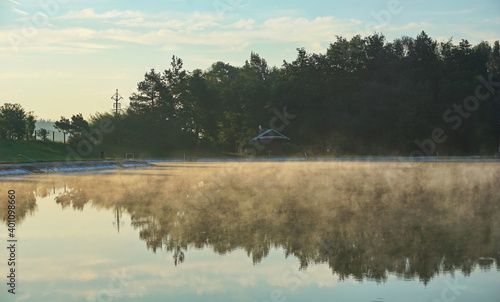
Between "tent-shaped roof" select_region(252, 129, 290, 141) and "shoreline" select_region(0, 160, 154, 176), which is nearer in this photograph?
"shoreline" select_region(0, 160, 154, 176)

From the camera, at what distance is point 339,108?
8694 centimetres

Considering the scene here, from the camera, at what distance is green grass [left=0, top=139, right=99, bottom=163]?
4753 cm

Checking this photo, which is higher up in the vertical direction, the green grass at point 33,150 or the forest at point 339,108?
the forest at point 339,108

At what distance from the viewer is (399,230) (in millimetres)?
12906

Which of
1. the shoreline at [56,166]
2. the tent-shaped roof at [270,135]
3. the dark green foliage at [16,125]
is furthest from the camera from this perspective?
the tent-shaped roof at [270,135]

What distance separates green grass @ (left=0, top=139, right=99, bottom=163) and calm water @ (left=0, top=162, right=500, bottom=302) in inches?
1145

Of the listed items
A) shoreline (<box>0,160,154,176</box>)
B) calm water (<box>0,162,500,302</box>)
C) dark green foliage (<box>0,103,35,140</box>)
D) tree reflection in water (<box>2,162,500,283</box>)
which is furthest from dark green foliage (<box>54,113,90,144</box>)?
calm water (<box>0,162,500,302</box>)

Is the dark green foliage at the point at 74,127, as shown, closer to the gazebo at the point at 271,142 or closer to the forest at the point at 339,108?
the forest at the point at 339,108

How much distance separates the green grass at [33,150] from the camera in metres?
47.5

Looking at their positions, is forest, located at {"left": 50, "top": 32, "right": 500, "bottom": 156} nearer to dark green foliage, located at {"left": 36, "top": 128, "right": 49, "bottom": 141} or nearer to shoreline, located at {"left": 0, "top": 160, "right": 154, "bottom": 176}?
dark green foliage, located at {"left": 36, "top": 128, "right": 49, "bottom": 141}

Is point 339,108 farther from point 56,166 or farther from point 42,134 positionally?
point 56,166

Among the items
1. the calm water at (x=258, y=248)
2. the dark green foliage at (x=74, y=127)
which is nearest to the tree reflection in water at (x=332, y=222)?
the calm water at (x=258, y=248)

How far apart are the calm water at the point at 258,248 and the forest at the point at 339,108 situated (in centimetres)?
6003

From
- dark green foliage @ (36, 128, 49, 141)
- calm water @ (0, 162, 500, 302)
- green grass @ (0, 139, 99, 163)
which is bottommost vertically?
calm water @ (0, 162, 500, 302)
